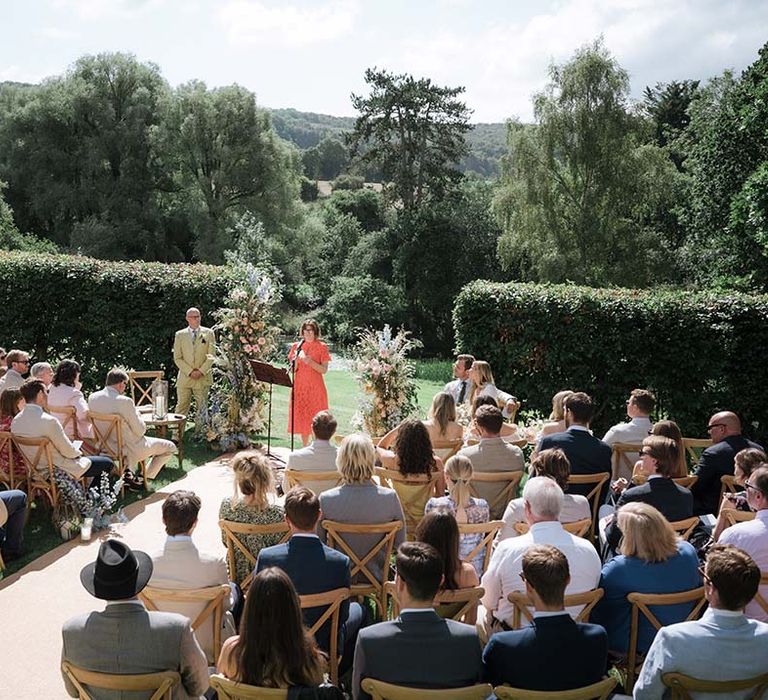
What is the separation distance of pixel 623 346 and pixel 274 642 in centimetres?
878

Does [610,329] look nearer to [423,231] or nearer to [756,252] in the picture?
[756,252]

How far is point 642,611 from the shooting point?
473 cm

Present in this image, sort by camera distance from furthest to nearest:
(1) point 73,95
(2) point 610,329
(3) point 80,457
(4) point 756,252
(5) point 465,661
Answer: (1) point 73,95 < (4) point 756,252 < (2) point 610,329 < (3) point 80,457 < (5) point 465,661

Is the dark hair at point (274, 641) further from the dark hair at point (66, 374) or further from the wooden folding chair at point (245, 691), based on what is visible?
the dark hair at point (66, 374)

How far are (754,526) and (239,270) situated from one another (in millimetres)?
11167

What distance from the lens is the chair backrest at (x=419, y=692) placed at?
3.49 meters

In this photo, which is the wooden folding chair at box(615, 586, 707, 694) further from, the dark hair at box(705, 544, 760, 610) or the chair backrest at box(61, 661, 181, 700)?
the chair backrest at box(61, 661, 181, 700)

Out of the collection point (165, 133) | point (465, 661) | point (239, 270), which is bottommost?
point (465, 661)

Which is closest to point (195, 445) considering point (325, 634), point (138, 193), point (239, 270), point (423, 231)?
point (239, 270)

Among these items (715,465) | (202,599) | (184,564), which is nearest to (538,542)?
(202,599)

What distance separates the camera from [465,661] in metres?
3.84

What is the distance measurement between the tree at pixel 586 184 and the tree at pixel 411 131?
741 inches

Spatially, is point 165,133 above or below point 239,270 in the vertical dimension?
above

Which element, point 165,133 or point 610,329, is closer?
point 610,329
